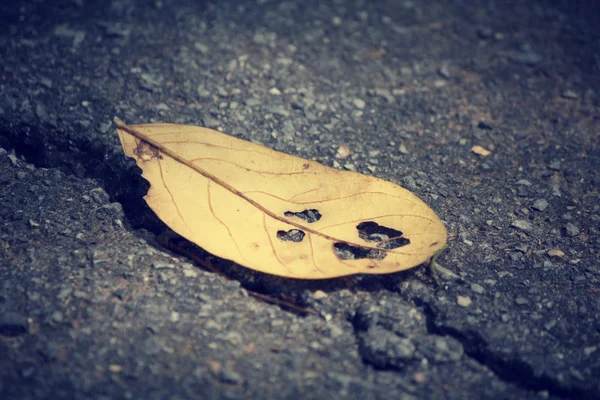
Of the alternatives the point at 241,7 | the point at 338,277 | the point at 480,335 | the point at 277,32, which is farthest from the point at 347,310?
the point at 241,7

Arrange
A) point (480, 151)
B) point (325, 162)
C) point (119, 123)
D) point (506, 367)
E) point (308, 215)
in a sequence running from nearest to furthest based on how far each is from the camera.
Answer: point (506, 367) < point (308, 215) < point (119, 123) < point (325, 162) < point (480, 151)

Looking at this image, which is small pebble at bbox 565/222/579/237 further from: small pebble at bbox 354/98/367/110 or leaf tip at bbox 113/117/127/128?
leaf tip at bbox 113/117/127/128

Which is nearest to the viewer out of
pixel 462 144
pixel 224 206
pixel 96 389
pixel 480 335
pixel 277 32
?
pixel 96 389

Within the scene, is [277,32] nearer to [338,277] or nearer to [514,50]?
[514,50]

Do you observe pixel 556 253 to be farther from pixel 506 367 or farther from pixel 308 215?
pixel 308 215

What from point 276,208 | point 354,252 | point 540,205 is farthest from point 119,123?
point 540,205

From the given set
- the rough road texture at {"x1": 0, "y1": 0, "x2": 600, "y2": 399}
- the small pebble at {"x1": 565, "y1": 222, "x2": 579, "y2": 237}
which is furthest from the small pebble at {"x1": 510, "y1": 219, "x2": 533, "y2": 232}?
the small pebble at {"x1": 565, "y1": 222, "x2": 579, "y2": 237}
